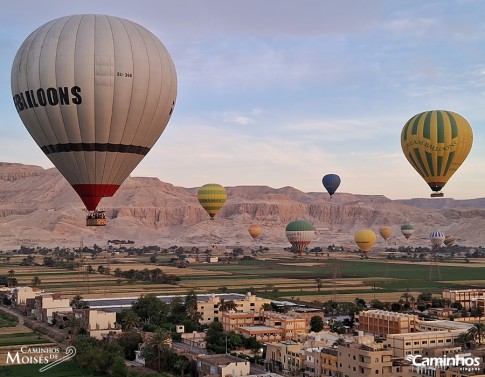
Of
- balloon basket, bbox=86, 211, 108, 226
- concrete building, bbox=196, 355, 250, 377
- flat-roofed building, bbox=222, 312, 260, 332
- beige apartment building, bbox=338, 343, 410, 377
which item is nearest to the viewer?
balloon basket, bbox=86, 211, 108, 226

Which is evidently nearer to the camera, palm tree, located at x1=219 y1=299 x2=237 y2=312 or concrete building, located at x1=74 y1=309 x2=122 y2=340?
concrete building, located at x1=74 y1=309 x2=122 y2=340

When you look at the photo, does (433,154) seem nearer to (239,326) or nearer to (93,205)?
(239,326)

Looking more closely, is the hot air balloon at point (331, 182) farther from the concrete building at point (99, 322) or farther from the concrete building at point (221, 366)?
the concrete building at point (221, 366)

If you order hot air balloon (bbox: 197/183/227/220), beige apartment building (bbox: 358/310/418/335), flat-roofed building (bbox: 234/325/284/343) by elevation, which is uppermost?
hot air balloon (bbox: 197/183/227/220)

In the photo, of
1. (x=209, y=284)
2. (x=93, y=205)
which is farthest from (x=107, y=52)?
(x=209, y=284)

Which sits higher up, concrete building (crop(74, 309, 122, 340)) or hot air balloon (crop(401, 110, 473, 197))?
hot air balloon (crop(401, 110, 473, 197))

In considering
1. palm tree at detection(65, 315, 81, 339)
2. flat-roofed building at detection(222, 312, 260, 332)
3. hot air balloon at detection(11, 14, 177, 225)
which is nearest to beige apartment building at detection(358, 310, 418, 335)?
flat-roofed building at detection(222, 312, 260, 332)

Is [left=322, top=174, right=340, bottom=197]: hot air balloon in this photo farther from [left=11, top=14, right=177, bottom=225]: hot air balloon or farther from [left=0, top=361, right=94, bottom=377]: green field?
[left=11, top=14, right=177, bottom=225]: hot air balloon

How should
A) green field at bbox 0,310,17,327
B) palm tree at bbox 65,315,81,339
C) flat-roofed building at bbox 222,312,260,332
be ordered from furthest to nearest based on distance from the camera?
green field at bbox 0,310,17,327 < flat-roofed building at bbox 222,312,260,332 < palm tree at bbox 65,315,81,339
